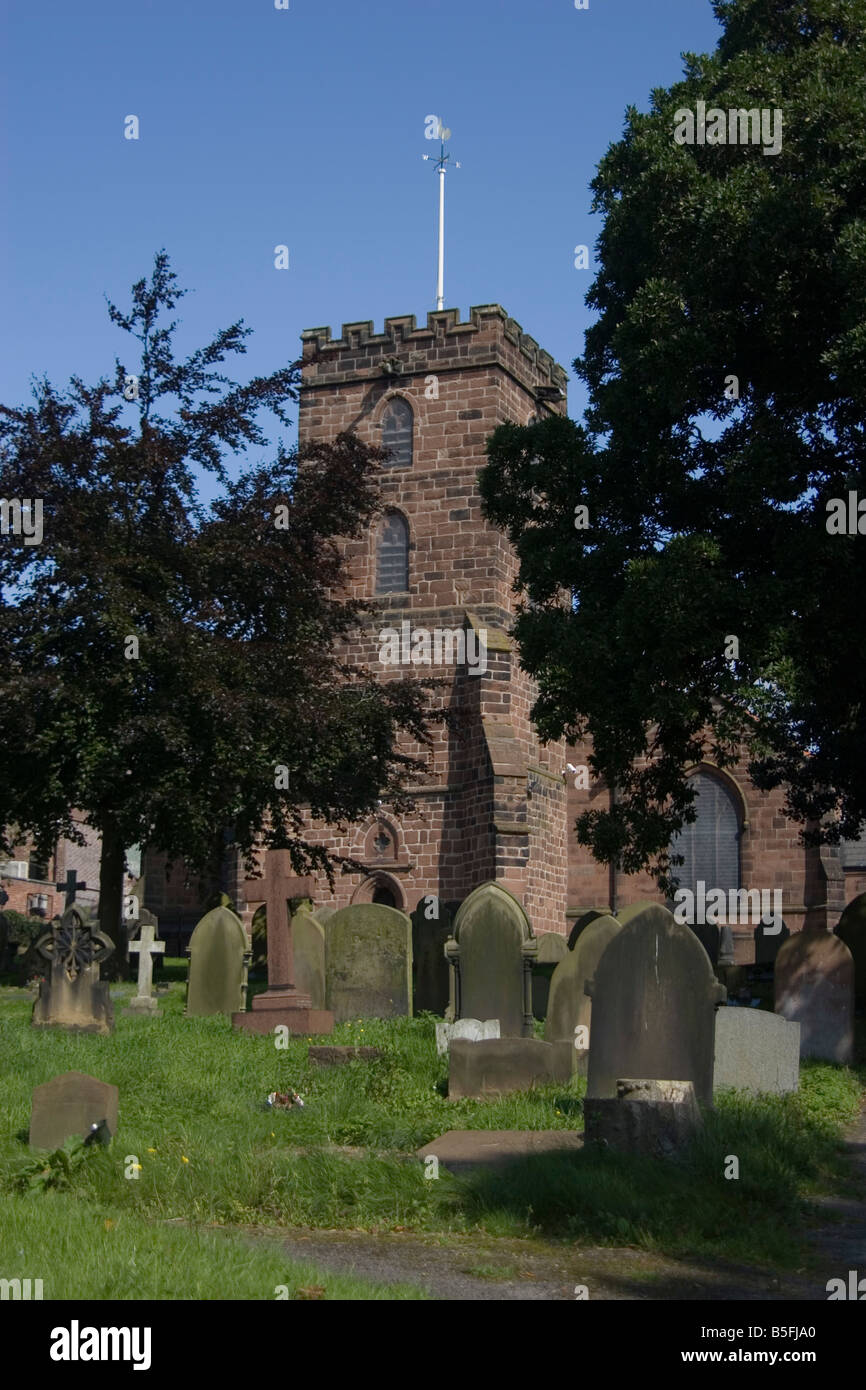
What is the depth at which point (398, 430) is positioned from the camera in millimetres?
34469

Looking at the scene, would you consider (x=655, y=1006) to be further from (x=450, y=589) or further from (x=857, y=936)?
(x=450, y=589)

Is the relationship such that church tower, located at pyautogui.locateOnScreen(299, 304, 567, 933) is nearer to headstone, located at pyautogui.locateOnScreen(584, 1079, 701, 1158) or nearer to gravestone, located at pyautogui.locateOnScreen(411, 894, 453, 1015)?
gravestone, located at pyautogui.locateOnScreen(411, 894, 453, 1015)

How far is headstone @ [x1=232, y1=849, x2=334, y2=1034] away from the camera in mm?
16359

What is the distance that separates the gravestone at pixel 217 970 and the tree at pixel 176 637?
3888mm

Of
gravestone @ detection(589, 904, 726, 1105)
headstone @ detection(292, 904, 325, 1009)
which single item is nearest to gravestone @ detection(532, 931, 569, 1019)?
headstone @ detection(292, 904, 325, 1009)

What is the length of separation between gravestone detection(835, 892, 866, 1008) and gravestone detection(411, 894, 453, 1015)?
522 cm

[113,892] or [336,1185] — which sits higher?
[113,892]

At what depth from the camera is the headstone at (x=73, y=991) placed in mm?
16375

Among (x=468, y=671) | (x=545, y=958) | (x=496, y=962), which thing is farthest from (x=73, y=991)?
(x=468, y=671)

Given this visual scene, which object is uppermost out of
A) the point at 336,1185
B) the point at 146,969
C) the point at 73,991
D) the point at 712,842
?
the point at 712,842

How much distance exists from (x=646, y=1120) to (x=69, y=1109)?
3.65 meters
